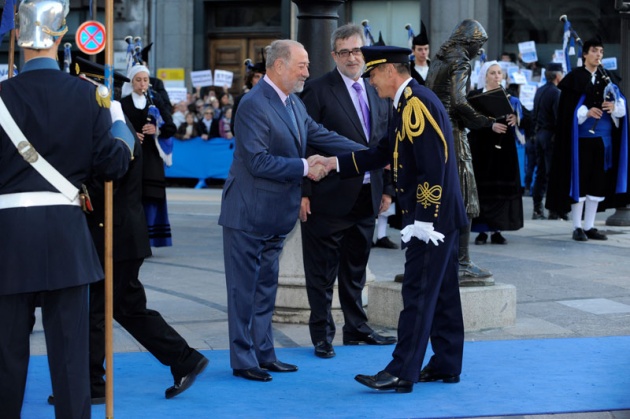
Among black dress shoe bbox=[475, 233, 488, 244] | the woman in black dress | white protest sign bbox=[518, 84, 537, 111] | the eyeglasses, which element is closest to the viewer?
the eyeglasses

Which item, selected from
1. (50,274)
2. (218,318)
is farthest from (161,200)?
(50,274)

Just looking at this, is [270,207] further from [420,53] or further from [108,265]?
[420,53]

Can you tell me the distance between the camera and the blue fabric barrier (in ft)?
72.4

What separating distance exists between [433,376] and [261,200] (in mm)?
1398

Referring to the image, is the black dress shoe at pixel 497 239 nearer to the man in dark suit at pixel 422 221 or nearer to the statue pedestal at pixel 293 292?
the statue pedestal at pixel 293 292

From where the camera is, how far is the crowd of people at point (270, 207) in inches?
201

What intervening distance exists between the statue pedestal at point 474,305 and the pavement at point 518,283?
7 centimetres

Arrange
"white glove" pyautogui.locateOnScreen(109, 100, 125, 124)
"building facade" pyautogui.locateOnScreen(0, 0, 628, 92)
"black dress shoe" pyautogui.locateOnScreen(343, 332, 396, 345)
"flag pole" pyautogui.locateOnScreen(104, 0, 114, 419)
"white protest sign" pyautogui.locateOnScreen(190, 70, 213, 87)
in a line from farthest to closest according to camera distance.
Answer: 1. "building facade" pyautogui.locateOnScreen(0, 0, 628, 92)
2. "white protest sign" pyautogui.locateOnScreen(190, 70, 213, 87)
3. "black dress shoe" pyautogui.locateOnScreen(343, 332, 396, 345)
4. "flag pole" pyautogui.locateOnScreen(104, 0, 114, 419)
5. "white glove" pyautogui.locateOnScreen(109, 100, 125, 124)

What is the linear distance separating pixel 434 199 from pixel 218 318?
284cm

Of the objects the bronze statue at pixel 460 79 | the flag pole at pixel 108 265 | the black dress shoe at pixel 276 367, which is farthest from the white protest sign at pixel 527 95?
the flag pole at pixel 108 265

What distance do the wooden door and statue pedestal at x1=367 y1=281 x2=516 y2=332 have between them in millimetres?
19211

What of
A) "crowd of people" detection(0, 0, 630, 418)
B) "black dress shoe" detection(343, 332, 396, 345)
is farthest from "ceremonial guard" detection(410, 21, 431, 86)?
"black dress shoe" detection(343, 332, 396, 345)

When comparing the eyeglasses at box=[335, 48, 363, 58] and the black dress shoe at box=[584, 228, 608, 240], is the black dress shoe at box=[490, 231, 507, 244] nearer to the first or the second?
the black dress shoe at box=[584, 228, 608, 240]

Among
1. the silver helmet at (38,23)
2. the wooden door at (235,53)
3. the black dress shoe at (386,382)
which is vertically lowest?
the black dress shoe at (386,382)
